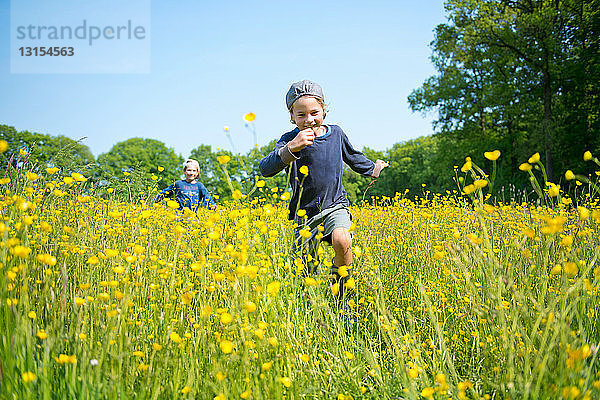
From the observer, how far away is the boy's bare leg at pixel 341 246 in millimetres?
2865

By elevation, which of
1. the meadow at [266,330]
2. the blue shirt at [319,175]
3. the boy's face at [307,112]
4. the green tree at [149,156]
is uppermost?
the green tree at [149,156]

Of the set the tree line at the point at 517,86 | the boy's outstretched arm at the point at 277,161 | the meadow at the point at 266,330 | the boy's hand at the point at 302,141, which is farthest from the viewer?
the tree line at the point at 517,86

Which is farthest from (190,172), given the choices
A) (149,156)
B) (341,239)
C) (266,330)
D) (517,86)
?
(149,156)

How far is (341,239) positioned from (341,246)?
50 mm

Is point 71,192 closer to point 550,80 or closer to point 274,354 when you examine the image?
point 274,354

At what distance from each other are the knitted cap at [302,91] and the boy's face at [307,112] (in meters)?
0.04

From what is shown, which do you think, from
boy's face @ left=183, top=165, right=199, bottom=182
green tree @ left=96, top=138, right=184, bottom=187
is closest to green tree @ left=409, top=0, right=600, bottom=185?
boy's face @ left=183, top=165, right=199, bottom=182

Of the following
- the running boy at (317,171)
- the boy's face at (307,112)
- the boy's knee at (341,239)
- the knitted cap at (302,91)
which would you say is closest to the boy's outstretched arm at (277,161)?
the running boy at (317,171)

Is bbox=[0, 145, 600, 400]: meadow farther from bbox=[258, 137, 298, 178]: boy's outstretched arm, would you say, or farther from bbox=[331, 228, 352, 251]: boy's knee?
bbox=[258, 137, 298, 178]: boy's outstretched arm

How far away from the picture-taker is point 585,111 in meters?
18.7

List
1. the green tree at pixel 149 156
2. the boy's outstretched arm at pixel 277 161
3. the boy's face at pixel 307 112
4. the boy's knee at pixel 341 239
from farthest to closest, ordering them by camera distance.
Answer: the green tree at pixel 149 156
the boy's face at pixel 307 112
the boy's knee at pixel 341 239
the boy's outstretched arm at pixel 277 161

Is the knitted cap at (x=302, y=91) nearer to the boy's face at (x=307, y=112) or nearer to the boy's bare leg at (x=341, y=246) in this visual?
the boy's face at (x=307, y=112)

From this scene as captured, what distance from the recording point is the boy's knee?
286 cm

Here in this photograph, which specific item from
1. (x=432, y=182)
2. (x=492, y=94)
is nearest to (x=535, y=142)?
(x=492, y=94)
